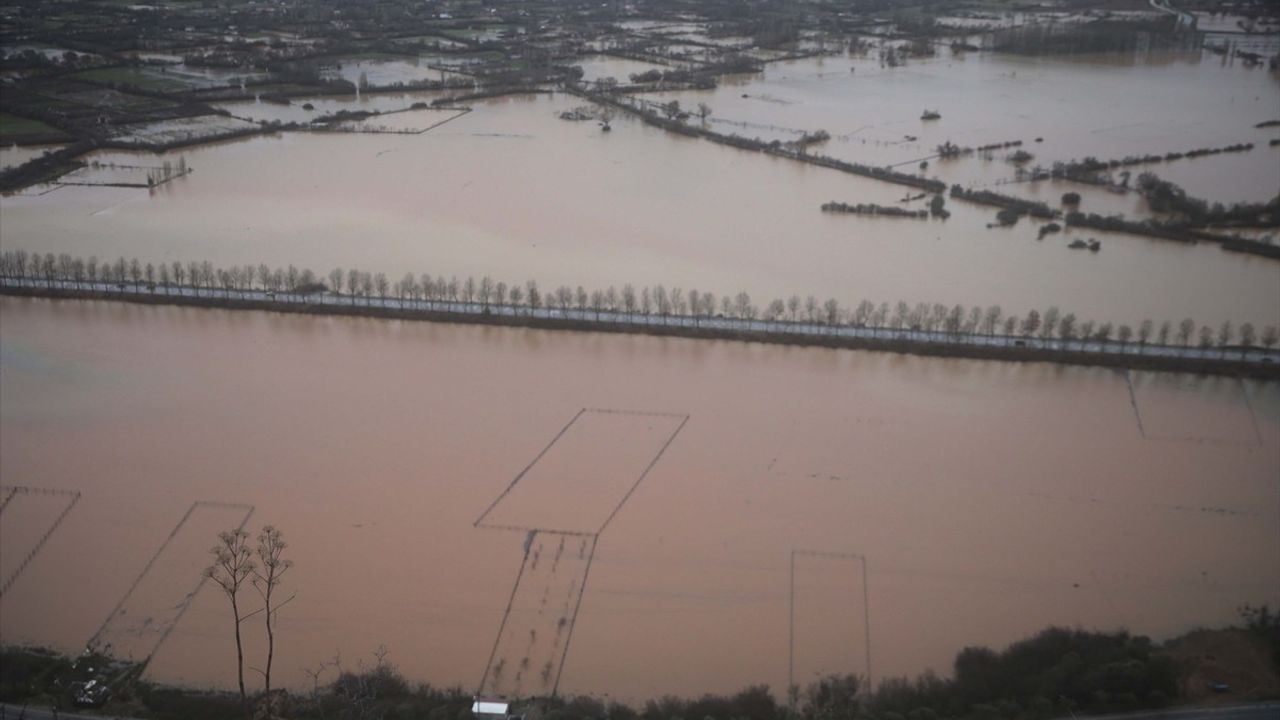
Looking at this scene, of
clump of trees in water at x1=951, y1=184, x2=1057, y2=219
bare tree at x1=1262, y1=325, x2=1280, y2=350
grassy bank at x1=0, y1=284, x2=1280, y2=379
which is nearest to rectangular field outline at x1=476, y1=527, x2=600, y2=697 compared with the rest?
grassy bank at x1=0, y1=284, x2=1280, y2=379

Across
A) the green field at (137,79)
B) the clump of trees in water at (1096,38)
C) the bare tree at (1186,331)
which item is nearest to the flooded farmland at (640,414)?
the bare tree at (1186,331)

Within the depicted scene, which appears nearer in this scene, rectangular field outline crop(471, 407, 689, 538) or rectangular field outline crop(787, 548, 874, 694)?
rectangular field outline crop(787, 548, 874, 694)

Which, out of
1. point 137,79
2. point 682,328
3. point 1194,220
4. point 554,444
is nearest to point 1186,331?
point 1194,220

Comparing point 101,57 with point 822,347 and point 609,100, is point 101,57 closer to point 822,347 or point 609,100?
point 609,100

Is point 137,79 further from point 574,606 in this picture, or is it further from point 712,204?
point 574,606

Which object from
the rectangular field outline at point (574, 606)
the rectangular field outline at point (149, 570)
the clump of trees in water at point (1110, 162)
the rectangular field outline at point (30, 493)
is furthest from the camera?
the clump of trees in water at point (1110, 162)

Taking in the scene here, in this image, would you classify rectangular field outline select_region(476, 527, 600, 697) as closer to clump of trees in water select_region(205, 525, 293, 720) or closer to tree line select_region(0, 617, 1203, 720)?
tree line select_region(0, 617, 1203, 720)

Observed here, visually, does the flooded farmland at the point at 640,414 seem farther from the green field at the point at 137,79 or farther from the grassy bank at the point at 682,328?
the green field at the point at 137,79
